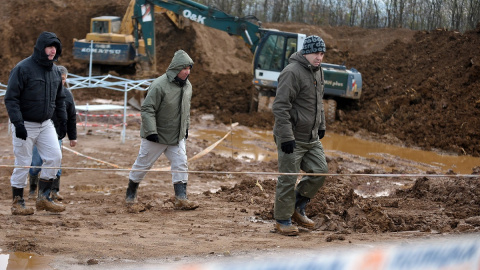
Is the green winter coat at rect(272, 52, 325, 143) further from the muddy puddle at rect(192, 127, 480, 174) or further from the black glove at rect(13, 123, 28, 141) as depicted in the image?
the muddy puddle at rect(192, 127, 480, 174)

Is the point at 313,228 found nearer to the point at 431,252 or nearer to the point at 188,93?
the point at 188,93

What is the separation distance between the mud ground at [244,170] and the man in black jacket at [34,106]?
0.60 meters

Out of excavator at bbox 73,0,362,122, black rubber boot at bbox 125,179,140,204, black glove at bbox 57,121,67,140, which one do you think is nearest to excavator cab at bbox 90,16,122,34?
excavator at bbox 73,0,362,122

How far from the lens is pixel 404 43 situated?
26078 mm

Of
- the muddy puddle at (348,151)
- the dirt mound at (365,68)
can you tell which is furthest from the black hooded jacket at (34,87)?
the dirt mound at (365,68)

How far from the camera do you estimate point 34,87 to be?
6730mm

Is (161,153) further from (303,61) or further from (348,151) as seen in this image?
(348,151)

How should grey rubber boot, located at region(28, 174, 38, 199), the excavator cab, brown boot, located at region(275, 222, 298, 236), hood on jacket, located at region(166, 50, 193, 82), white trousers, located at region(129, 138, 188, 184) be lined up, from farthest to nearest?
the excavator cab
grey rubber boot, located at region(28, 174, 38, 199)
white trousers, located at region(129, 138, 188, 184)
hood on jacket, located at region(166, 50, 193, 82)
brown boot, located at region(275, 222, 298, 236)

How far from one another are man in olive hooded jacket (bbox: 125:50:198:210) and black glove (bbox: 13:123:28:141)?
1401mm

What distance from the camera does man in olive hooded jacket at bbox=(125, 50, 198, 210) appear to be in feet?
24.3

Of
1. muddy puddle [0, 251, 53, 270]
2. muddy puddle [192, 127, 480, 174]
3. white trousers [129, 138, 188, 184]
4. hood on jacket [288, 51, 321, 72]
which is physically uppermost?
hood on jacket [288, 51, 321, 72]

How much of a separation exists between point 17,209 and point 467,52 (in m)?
17.3

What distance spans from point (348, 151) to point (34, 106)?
9545 millimetres

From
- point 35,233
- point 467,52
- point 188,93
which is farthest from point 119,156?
point 467,52
